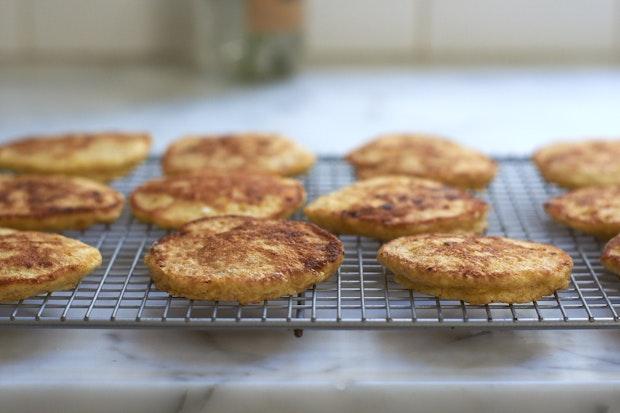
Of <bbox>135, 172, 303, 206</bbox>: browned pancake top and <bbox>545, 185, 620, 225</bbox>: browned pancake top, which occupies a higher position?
<bbox>135, 172, 303, 206</bbox>: browned pancake top

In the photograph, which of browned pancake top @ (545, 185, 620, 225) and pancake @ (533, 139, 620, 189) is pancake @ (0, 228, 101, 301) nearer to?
browned pancake top @ (545, 185, 620, 225)

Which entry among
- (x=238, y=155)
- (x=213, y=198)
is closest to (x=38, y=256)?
(x=213, y=198)

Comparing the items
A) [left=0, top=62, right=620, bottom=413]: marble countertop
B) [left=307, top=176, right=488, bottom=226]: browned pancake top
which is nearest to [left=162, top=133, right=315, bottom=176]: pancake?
[left=307, top=176, right=488, bottom=226]: browned pancake top

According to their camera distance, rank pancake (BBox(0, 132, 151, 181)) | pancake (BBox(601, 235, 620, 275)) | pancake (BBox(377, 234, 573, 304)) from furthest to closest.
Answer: pancake (BBox(0, 132, 151, 181))
pancake (BBox(601, 235, 620, 275))
pancake (BBox(377, 234, 573, 304))

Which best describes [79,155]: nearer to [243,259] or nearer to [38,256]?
[38,256]

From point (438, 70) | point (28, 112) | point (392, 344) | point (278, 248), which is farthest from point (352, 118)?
point (392, 344)

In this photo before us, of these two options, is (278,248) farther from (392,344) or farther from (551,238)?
(551,238)
